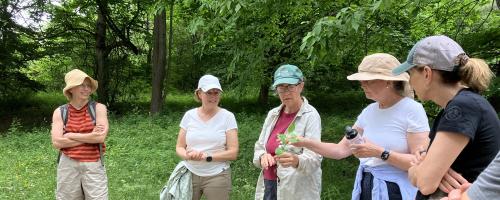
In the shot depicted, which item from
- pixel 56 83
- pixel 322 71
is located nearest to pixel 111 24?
pixel 56 83

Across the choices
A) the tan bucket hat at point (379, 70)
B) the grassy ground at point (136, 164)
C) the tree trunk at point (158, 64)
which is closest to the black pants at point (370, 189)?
the tan bucket hat at point (379, 70)

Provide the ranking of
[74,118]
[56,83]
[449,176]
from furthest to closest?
[56,83], [74,118], [449,176]

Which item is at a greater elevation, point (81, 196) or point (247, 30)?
point (247, 30)

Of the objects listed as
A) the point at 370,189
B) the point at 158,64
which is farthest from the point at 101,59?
the point at 370,189

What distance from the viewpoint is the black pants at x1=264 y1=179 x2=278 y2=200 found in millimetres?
3449

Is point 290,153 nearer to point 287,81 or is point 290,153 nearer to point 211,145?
point 287,81

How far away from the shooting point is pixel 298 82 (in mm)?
3332

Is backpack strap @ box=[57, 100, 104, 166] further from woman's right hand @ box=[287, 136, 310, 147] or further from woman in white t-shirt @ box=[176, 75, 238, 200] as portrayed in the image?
woman's right hand @ box=[287, 136, 310, 147]

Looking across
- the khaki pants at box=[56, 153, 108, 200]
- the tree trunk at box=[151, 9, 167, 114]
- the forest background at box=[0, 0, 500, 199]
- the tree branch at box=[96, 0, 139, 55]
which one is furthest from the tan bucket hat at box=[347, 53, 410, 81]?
the tree branch at box=[96, 0, 139, 55]

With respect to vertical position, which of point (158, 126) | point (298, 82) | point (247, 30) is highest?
point (247, 30)

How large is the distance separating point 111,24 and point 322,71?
298 inches

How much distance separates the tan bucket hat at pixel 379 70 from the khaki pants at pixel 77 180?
8.59ft

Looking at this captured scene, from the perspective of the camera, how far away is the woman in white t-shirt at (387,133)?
2462mm

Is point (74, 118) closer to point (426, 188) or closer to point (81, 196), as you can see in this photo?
point (81, 196)
